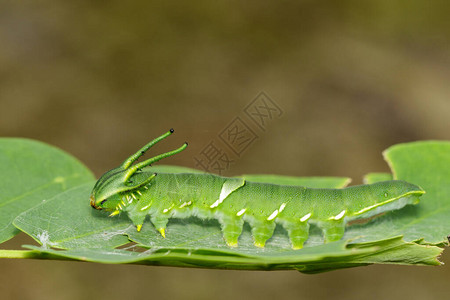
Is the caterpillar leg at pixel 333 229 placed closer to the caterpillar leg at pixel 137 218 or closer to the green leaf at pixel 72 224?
the caterpillar leg at pixel 137 218

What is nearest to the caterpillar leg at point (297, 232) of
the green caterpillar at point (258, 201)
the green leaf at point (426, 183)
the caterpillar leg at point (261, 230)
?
the green caterpillar at point (258, 201)

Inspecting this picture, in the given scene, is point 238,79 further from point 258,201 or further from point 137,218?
point 137,218

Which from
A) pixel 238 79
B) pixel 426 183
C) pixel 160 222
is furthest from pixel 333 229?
pixel 238 79

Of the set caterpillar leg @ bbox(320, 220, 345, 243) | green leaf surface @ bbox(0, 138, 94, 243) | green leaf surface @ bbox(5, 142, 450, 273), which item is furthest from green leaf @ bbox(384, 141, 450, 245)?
green leaf surface @ bbox(0, 138, 94, 243)

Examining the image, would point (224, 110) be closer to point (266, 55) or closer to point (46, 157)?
point (266, 55)

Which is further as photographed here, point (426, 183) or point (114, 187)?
point (426, 183)

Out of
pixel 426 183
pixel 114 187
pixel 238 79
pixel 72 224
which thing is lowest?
pixel 72 224

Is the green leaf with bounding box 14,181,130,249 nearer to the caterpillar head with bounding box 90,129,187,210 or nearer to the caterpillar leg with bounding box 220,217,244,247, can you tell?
the caterpillar head with bounding box 90,129,187,210

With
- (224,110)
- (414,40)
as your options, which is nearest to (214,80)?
(224,110)

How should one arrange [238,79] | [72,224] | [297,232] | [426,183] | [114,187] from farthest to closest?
[238,79] < [426,183] < [297,232] < [114,187] < [72,224]
